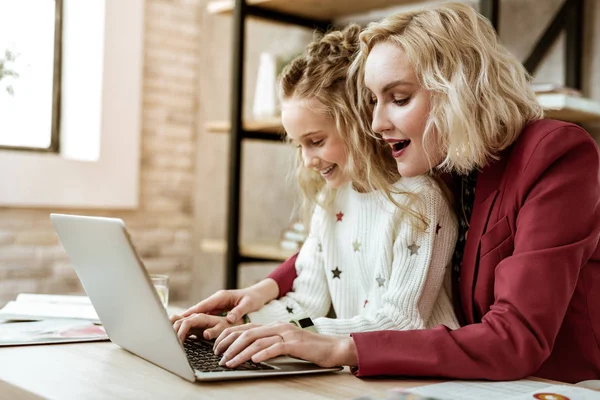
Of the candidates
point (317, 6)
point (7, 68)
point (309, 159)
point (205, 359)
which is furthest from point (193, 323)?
point (7, 68)

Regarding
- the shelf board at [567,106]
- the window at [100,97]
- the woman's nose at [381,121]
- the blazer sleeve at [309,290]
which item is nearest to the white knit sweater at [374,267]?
the blazer sleeve at [309,290]

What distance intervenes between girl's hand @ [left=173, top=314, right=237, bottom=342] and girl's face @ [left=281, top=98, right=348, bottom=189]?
1.46 feet

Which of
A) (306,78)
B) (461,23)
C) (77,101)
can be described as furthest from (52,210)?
(461,23)

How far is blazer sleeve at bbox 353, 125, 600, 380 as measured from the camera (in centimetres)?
98

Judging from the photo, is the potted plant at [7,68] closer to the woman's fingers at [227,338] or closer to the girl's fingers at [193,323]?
the girl's fingers at [193,323]

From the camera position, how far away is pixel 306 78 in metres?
1.52

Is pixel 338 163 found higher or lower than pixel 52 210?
higher

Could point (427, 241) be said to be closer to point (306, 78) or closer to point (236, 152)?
point (306, 78)

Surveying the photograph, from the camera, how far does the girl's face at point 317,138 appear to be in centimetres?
150

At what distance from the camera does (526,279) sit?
1018 millimetres

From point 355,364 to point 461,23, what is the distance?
623mm

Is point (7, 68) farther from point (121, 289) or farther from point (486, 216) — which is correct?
point (486, 216)

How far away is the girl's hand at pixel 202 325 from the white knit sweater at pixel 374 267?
15 cm

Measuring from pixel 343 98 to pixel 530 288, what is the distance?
637 mm
